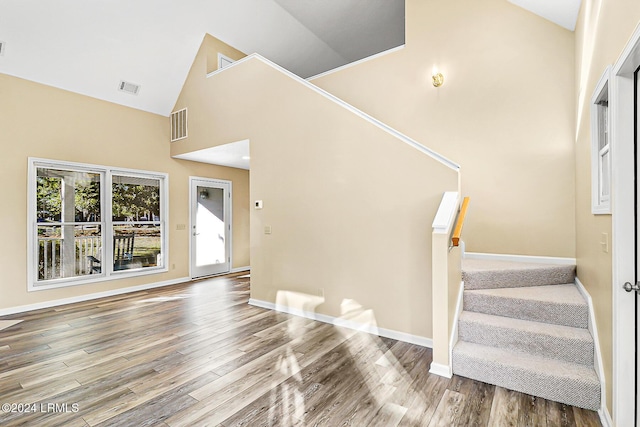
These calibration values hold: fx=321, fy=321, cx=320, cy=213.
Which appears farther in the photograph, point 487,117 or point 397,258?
point 487,117

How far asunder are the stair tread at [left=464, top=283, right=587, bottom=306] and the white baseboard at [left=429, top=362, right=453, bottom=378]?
2.71ft

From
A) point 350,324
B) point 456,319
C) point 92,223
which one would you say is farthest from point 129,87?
point 456,319

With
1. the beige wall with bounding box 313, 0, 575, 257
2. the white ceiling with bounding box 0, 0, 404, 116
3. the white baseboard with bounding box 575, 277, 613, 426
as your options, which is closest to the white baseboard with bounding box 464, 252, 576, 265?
the beige wall with bounding box 313, 0, 575, 257

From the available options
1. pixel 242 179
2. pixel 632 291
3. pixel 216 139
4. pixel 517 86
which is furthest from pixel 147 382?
pixel 242 179

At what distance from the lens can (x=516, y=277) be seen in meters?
3.27

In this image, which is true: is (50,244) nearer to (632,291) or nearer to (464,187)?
(464,187)

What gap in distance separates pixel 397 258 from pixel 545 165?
211 cm

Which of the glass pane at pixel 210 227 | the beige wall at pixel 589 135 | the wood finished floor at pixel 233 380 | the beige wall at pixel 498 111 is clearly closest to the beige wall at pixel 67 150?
the glass pane at pixel 210 227

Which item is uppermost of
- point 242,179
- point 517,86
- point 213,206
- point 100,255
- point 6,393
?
point 517,86

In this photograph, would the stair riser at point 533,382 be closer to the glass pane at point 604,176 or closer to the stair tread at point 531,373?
the stair tread at point 531,373

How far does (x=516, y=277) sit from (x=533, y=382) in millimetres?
1148

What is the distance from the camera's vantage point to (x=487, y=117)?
4.07m

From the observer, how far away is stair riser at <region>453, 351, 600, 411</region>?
87.4 inches

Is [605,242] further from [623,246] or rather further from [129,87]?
A: [129,87]
